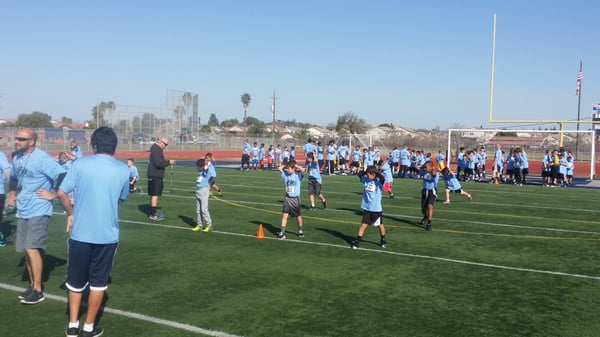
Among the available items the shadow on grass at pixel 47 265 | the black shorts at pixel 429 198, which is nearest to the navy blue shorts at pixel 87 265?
the shadow on grass at pixel 47 265

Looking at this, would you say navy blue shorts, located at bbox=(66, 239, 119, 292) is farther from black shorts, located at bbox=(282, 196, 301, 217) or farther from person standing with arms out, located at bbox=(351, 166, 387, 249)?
black shorts, located at bbox=(282, 196, 301, 217)

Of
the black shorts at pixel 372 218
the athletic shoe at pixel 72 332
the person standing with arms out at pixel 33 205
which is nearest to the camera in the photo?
the athletic shoe at pixel 72 332

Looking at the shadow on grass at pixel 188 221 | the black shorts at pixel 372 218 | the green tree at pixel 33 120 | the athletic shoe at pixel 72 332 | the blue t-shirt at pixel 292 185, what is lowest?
the shadow on grass at pixel 188 221

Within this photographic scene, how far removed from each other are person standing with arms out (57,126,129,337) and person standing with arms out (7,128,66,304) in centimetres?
160

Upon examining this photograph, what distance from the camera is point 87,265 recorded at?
4938 millimetres

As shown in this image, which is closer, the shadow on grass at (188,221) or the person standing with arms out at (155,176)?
the shadow on grass at (188,221)

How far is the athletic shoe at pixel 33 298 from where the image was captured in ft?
21.0

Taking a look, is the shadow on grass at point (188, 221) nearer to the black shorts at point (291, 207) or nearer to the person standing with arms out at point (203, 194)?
the person standing with arms out at point (203, 194)

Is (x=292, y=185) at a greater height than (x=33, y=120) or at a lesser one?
lesser

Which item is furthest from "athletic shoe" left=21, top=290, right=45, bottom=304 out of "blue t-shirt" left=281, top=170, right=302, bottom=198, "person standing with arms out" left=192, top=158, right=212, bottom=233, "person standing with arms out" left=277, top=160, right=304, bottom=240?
"blue t-shirt" left=281, top=170, right=302, bottom=198

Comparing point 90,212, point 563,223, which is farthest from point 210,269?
point 563,223

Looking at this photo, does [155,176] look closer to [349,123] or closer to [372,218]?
[372,218]

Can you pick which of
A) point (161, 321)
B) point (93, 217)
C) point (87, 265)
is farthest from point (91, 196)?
point (161, 321)

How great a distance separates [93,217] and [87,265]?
489 millimetres
